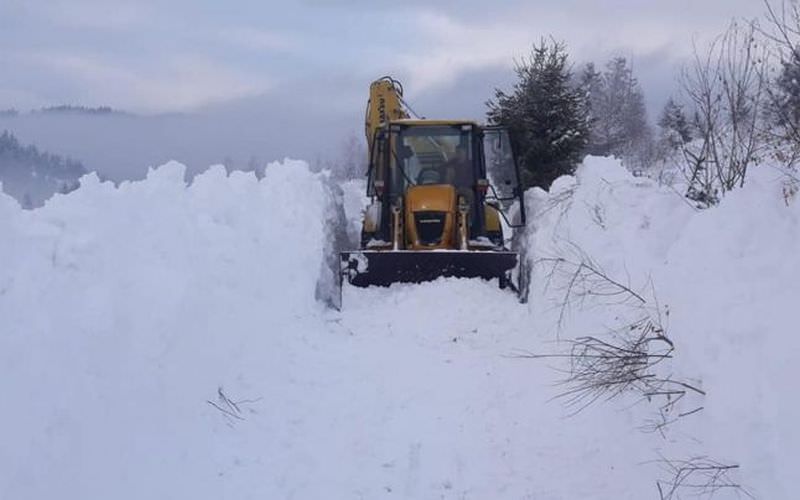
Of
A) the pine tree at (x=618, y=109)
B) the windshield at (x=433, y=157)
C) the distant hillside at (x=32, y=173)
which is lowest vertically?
the distant hillside at (x=32, y=173)

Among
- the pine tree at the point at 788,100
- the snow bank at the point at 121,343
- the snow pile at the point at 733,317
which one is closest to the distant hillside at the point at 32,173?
the snow bank at the point at 121,343

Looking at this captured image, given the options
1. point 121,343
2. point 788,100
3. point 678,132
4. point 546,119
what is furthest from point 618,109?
Answer: point 121,343

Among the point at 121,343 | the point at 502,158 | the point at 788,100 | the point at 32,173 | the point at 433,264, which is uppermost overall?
the point at 788,100

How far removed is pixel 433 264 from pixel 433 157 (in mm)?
2868


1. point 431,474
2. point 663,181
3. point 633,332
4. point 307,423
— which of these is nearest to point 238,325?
point 307,423

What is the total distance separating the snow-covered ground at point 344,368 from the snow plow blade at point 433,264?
1388 millimetres

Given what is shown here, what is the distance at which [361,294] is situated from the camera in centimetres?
1199

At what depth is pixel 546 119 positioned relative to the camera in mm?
20656

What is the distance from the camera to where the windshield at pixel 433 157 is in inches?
549

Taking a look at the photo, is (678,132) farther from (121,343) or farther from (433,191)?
(121,343)

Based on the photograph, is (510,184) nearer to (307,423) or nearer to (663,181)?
(663,181)

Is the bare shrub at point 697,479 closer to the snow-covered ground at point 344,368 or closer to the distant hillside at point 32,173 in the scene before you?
the snow-covered ground at point 344,368

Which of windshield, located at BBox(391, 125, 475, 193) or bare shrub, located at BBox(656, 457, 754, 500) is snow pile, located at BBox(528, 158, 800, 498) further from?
windshield, located at BBox(391, 125, 475, 193)

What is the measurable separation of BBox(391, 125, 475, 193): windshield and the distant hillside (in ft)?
16.2
